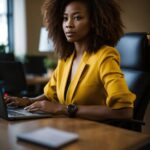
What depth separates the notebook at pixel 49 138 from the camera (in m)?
0.99

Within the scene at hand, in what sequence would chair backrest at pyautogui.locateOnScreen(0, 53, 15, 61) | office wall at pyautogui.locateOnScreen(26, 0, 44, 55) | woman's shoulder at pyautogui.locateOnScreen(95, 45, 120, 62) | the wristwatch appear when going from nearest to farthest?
the wristwatch → woman's shoulder at pyautogui.locateOnScreen(95, 45, 120, 62) → chair backrest at pyautogui.locateOnScreen(0, 53, 15, 61) → office wall at pyautogui.locateOnScreen(26, 0, 44, 55)

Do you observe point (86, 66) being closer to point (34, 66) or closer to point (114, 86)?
point (114, 86)

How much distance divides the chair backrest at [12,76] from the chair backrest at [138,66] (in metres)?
1.84

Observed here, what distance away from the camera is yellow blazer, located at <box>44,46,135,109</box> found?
1.53 metres

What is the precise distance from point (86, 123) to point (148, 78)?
2.60 ft

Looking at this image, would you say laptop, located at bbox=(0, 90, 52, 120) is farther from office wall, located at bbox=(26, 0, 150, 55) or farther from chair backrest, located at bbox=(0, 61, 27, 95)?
office wall, located at bbox=(26, 0, 150, 55)

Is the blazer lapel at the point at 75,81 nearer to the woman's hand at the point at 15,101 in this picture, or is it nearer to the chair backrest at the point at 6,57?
the woman's hand at the point at 15,101

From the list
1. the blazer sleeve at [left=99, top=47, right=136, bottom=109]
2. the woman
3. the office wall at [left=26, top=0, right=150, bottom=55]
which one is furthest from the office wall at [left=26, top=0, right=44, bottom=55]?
the blazer sleeve at [left=99, top=47, right=136, bottom=109]

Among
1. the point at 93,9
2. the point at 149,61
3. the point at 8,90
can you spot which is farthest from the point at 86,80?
the point at 8,90

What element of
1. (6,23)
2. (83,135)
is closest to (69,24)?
(83,135)

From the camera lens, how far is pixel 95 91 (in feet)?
5.53

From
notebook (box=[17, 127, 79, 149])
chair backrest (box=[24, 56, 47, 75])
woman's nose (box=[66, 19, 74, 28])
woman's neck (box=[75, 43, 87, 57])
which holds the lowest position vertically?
chair backrest (box=[24, 56, 47, 75])

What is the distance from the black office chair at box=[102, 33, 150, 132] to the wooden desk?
2.22 ft

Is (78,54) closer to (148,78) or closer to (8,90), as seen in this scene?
(148,78)
